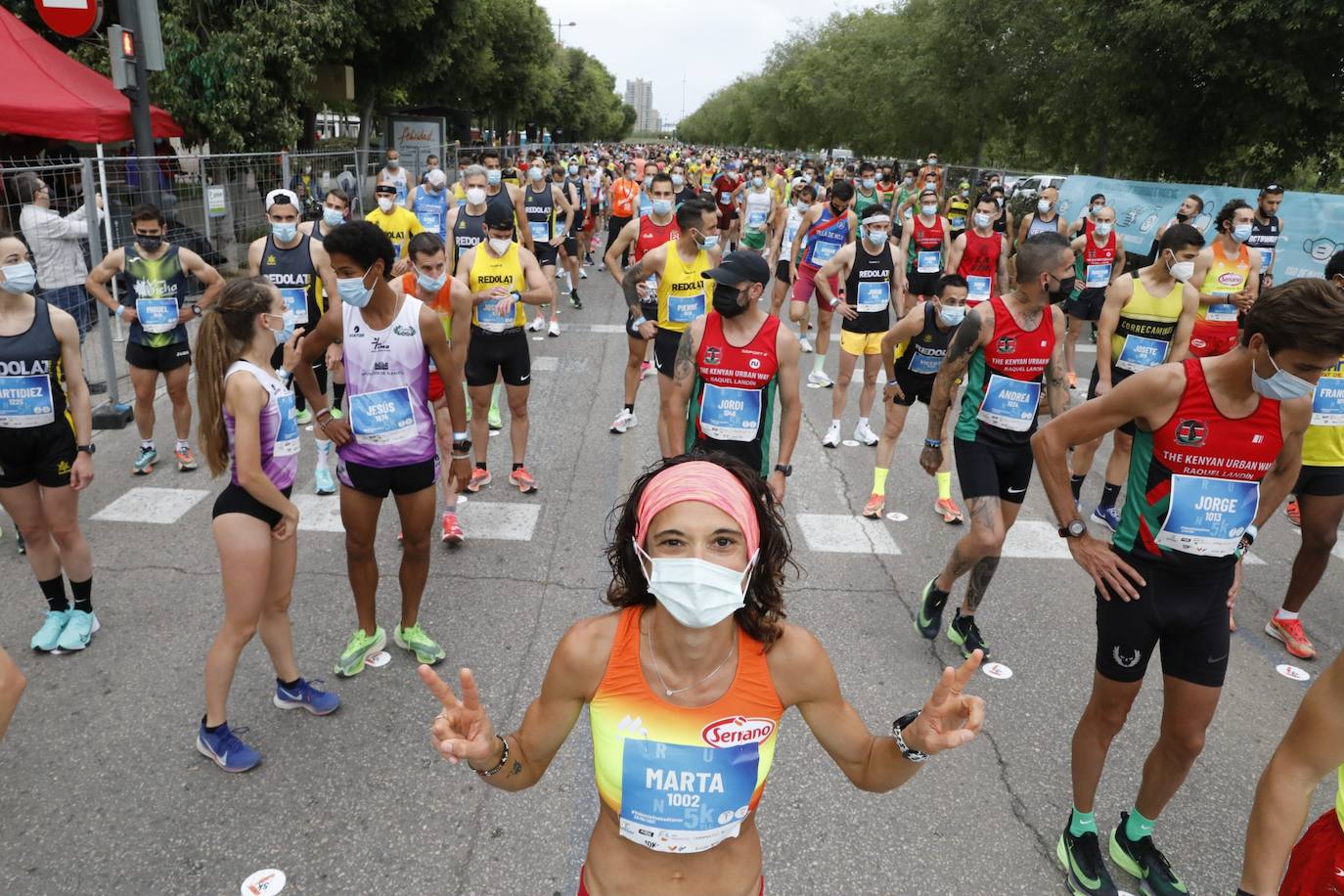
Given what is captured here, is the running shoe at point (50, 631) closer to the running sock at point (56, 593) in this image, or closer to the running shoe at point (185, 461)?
the running sock at point (56, 593)

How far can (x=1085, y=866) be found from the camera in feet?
10.6

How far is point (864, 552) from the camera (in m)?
6.22

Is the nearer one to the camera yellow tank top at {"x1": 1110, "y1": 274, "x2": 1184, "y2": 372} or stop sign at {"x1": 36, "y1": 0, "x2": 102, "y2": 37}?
yellow tank top at {"x1": 1110, "y1": 274, "x2": 1184, "y2": 372}

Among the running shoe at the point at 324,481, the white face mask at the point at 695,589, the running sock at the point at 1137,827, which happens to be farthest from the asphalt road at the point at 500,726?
the white face mask at the point at 695,589

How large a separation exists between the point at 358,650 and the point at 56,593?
1.66 meters

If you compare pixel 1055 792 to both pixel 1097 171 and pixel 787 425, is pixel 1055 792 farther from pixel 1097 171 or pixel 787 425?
pixel 1097 171

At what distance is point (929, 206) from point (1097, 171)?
17.2m

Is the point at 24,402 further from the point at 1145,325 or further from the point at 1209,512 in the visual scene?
the point at 1145,325

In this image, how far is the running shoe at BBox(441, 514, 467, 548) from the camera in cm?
597

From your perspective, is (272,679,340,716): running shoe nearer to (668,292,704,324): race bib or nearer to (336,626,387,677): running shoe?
(336,626,387,677): running shoe

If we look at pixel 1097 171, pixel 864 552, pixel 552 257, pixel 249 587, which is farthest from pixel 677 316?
pixel 1097 171

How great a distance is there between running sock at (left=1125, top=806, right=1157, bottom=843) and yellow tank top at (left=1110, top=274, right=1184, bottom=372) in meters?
3.95

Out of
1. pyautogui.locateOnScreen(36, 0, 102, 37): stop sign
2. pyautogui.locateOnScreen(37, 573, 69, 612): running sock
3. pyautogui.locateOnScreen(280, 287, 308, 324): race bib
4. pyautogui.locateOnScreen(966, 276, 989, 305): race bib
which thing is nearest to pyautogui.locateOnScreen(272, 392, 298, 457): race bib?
pyautogui.locateOnScreen(37, 573, 69, 612): running sock

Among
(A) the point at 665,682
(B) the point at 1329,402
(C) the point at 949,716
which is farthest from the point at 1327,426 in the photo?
(A) the point at 665,682
